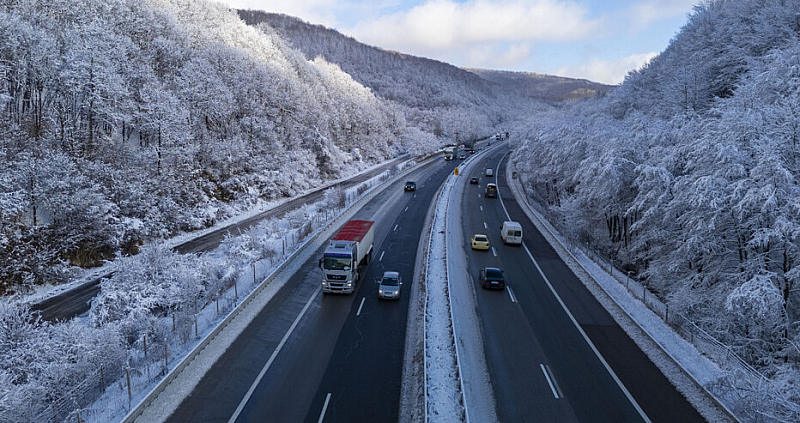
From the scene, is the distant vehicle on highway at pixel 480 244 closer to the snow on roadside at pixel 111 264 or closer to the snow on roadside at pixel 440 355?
the snow on roadside at pixel 440 355

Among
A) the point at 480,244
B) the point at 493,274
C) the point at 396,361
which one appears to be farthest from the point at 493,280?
the point at 396,361

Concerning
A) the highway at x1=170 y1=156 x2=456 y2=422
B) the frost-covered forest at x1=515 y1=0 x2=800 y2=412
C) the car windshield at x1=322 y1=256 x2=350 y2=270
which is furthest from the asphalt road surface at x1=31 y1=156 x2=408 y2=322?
the frost-covered forest at x1=515 y1=0 x2=800 y2=412

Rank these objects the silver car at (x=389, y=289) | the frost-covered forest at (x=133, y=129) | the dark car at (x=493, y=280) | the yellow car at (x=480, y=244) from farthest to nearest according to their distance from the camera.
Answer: the yellow car at (x=480, y=244)
the frost-covered forest at (x=133, y=129)
the dark car at (x=493, y=280)
the silver car at (x=389, y=289)

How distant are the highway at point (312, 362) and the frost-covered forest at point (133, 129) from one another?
45.8ft

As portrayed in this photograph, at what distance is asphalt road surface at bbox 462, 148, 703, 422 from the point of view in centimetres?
1328

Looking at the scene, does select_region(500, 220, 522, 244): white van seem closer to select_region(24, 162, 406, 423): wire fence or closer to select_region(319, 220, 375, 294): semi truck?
select_region(319, 220, 375, 294): semi truck

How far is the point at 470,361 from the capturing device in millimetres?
16328

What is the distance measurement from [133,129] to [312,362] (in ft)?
152

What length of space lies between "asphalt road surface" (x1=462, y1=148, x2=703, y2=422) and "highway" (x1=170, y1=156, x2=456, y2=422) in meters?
4.00

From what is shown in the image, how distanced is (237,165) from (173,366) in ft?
138

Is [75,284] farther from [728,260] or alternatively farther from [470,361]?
[728,260]

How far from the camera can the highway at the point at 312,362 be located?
12.9m

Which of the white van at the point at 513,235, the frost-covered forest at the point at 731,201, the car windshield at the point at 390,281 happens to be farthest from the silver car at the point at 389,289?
the white van at the point at 513,235

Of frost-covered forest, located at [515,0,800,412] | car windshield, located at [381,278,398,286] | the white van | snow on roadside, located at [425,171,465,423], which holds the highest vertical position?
frost-covered forest, located at [515,0,800,412]
